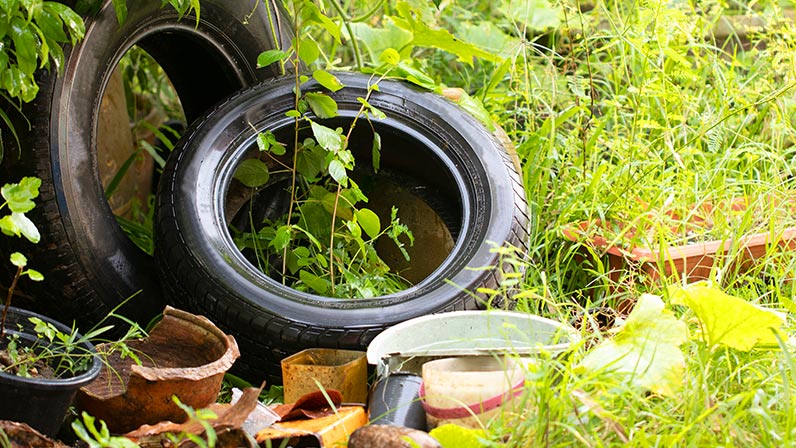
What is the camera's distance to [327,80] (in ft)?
8.31

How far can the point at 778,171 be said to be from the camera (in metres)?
2.99

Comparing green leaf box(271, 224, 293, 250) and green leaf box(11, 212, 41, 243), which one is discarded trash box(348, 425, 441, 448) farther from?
green leaf box(271, 224, 293, 250)

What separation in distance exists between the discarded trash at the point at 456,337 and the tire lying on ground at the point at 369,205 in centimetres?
8

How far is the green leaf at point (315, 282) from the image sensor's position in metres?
2.49

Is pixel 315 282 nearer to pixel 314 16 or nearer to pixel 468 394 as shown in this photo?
pixel 314 16

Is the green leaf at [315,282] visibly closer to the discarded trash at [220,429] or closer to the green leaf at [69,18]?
the discarded trash at [220,429]

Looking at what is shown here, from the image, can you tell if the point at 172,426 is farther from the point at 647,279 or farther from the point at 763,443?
the point at 647,279

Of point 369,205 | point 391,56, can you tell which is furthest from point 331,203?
point 391,56

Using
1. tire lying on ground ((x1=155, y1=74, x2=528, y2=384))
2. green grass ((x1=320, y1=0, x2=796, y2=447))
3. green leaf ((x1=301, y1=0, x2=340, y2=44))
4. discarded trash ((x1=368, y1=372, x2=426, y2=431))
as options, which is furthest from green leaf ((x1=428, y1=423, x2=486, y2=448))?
green leaf ((x1=301, y1=0, x2=340, y2=44))

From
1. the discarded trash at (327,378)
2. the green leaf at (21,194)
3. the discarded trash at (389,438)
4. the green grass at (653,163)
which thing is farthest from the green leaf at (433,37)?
the discarded trash at (389,438)

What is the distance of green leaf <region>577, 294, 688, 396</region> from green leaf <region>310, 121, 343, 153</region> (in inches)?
38.1

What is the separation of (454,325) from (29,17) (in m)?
1.13

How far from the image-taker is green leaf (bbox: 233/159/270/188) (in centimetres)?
266

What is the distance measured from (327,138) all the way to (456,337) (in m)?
0.69
